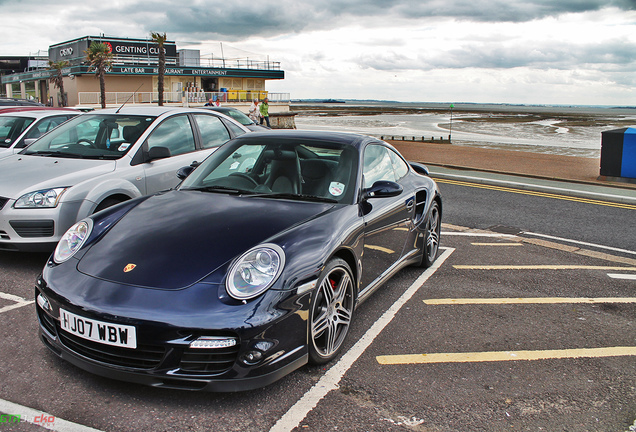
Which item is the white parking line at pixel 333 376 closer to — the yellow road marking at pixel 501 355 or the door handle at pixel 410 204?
the yellow road marking at pixel 501 355

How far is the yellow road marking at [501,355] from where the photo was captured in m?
3.67

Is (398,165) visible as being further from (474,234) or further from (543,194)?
(543,194)

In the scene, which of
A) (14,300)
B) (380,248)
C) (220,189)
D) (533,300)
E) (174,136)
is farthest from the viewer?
(174,136)

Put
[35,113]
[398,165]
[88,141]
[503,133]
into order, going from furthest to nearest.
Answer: [503,133], [35,113], [88,141], [398,165]

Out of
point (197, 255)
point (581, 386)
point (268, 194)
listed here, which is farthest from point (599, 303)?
point (197, 255)

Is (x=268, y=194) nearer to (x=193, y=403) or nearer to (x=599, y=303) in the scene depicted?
(x=193, y=403)

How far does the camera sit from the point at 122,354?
2887 mm

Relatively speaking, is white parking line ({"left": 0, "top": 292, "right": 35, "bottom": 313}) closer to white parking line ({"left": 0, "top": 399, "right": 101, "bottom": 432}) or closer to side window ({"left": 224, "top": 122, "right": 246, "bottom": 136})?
white parking line ({"left": 0, "top": 399, "right": 101, "bottom": 432})

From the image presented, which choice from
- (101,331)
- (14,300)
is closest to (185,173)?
(14,300)

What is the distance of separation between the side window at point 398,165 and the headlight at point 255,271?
2.28 m

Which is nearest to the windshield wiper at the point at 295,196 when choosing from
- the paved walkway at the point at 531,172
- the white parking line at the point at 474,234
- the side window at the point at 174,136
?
the side window at the point at 174,136

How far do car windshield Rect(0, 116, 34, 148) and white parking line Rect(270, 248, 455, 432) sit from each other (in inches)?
298

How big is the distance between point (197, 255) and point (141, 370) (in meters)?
0.70

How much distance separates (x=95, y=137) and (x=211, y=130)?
1466mm
